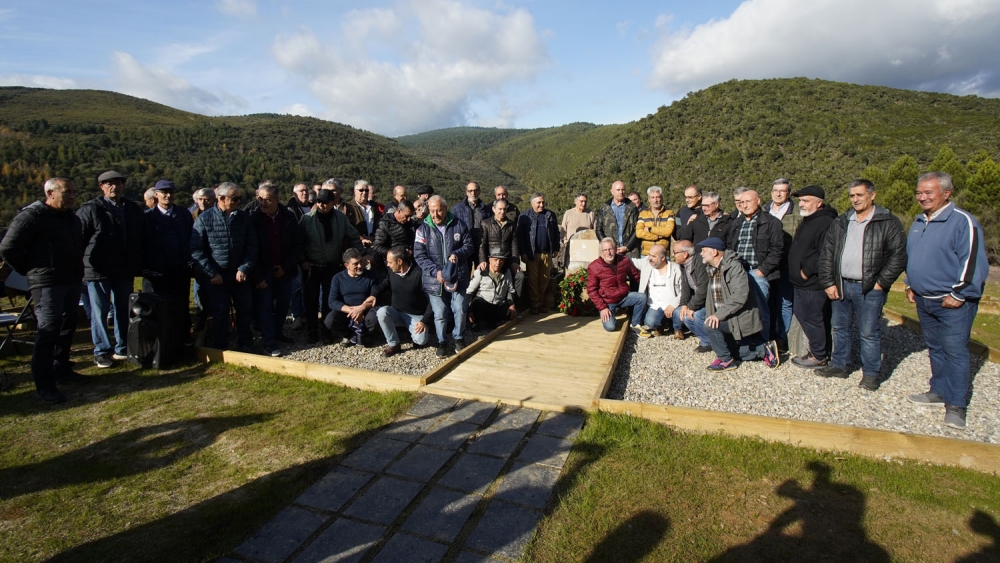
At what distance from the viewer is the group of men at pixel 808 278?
398cm

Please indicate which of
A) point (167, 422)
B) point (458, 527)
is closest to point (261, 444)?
point (167, 422)

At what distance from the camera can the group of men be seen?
157 inches

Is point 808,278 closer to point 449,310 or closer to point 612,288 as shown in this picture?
point 612,288

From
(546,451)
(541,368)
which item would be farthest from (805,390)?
(546,451)

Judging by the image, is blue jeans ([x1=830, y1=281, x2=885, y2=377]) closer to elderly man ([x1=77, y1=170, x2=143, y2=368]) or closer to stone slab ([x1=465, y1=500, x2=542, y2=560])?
stone slab ([x1=465, y1=500, x2=542, y2=560])

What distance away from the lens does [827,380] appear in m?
5.00

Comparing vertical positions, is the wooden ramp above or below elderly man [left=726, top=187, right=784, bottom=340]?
below

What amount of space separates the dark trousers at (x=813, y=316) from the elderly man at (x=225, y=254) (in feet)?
18.9

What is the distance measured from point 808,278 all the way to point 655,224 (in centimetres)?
236

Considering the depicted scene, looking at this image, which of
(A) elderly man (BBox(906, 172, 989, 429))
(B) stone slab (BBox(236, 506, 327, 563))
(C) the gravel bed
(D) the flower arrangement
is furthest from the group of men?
(B) stone slab (BBox(236, 506, 327, 563))

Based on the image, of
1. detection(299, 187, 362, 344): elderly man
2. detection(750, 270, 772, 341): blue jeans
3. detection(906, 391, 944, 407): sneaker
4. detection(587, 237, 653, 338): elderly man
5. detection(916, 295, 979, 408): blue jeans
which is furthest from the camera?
detection(587, 237, 653, 338): elderly man

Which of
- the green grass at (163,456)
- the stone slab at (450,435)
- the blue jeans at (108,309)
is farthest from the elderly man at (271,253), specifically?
the stone slab at (450,435)

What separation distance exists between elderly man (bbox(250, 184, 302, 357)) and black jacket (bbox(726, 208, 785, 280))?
203 inches

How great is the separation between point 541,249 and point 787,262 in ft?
10.5
